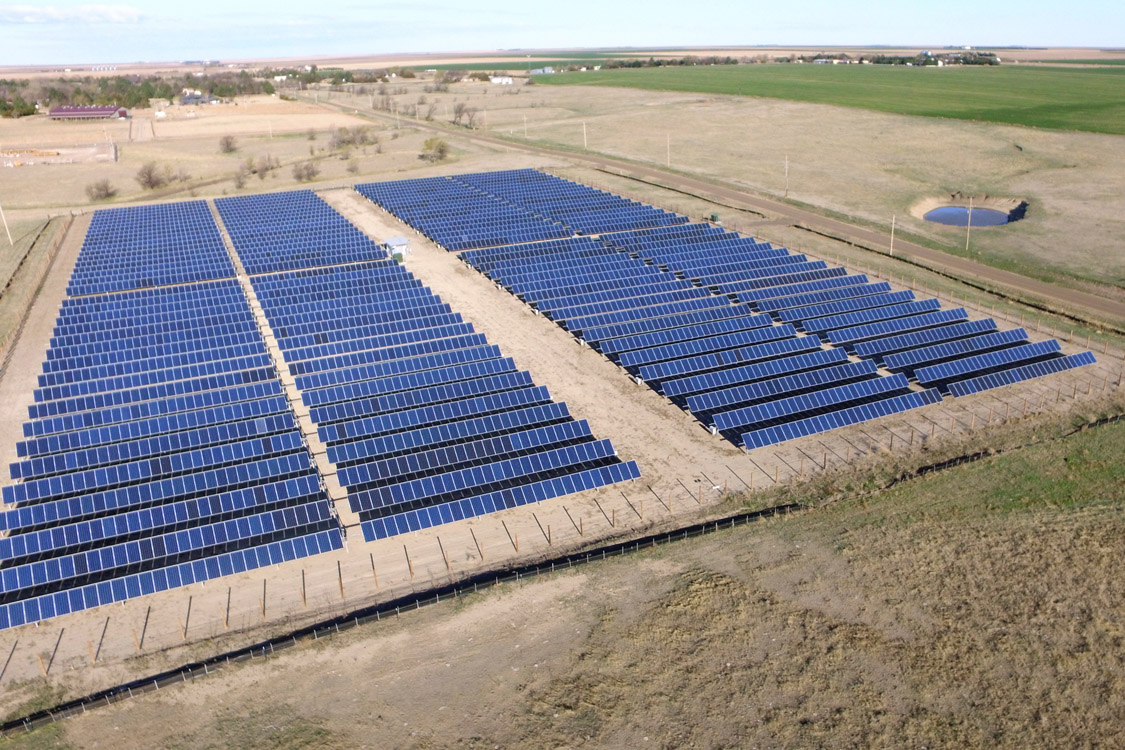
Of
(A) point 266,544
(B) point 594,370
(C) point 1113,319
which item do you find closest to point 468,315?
(B) point 594,370

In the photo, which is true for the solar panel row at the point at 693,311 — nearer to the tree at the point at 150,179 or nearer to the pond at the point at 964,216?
the pond at the point at 964,216

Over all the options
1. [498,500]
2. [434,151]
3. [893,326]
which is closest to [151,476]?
[498,500]

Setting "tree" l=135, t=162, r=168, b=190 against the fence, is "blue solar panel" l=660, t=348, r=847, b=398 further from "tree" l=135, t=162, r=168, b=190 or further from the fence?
"tree" l=135, t=162, r=168, b=190

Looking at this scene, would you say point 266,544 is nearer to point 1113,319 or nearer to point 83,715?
point 83,715

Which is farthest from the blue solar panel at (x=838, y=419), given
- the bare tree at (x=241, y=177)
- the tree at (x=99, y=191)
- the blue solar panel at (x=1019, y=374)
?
the tree at (x=99, y=191)

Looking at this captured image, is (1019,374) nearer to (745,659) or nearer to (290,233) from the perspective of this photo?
(745,659)

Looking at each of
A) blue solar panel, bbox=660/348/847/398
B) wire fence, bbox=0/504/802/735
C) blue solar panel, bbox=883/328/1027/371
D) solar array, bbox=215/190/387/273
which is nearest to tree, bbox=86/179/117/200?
solar array, bbox=215/190/387/273
